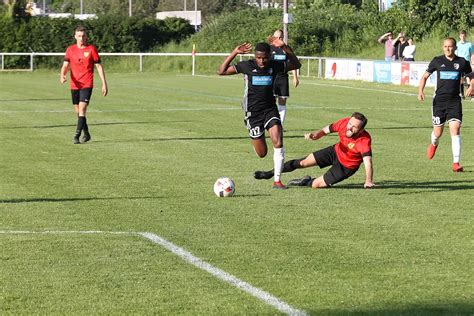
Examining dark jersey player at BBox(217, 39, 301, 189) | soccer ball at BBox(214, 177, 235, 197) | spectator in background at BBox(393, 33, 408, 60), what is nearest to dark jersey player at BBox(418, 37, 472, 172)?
dark jersey player at BBox(217, 39, 301, 189)

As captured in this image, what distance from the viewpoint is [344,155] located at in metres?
13.9

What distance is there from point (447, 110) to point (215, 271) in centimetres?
853

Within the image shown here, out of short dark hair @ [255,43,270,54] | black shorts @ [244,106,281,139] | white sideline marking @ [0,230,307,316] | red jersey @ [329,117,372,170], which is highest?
short dark hair @ [255,43,270,54]

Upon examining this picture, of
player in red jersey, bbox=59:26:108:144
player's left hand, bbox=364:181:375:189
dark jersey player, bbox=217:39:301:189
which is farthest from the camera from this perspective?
player in red jersey, bbox=59:26:108:144

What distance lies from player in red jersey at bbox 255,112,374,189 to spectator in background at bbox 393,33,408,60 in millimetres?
30810

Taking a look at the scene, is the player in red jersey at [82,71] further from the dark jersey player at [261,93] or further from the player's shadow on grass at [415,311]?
the player's shadow on grass at [415,311]

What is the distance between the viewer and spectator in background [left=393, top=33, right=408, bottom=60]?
4466cm

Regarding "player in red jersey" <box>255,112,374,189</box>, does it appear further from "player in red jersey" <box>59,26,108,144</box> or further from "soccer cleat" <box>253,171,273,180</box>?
"player in red jersey" <box>59,26,108,144</box>

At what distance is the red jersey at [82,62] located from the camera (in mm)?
20484

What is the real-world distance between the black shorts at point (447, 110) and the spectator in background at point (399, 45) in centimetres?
→ 2812

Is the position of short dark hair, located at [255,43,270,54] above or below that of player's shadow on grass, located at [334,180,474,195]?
above

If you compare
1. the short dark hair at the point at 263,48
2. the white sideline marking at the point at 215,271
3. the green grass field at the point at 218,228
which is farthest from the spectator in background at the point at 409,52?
the white sideline marking at the point at 215,271

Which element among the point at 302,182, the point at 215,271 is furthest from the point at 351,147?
the point at 215,271

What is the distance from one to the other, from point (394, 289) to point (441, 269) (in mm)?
897
